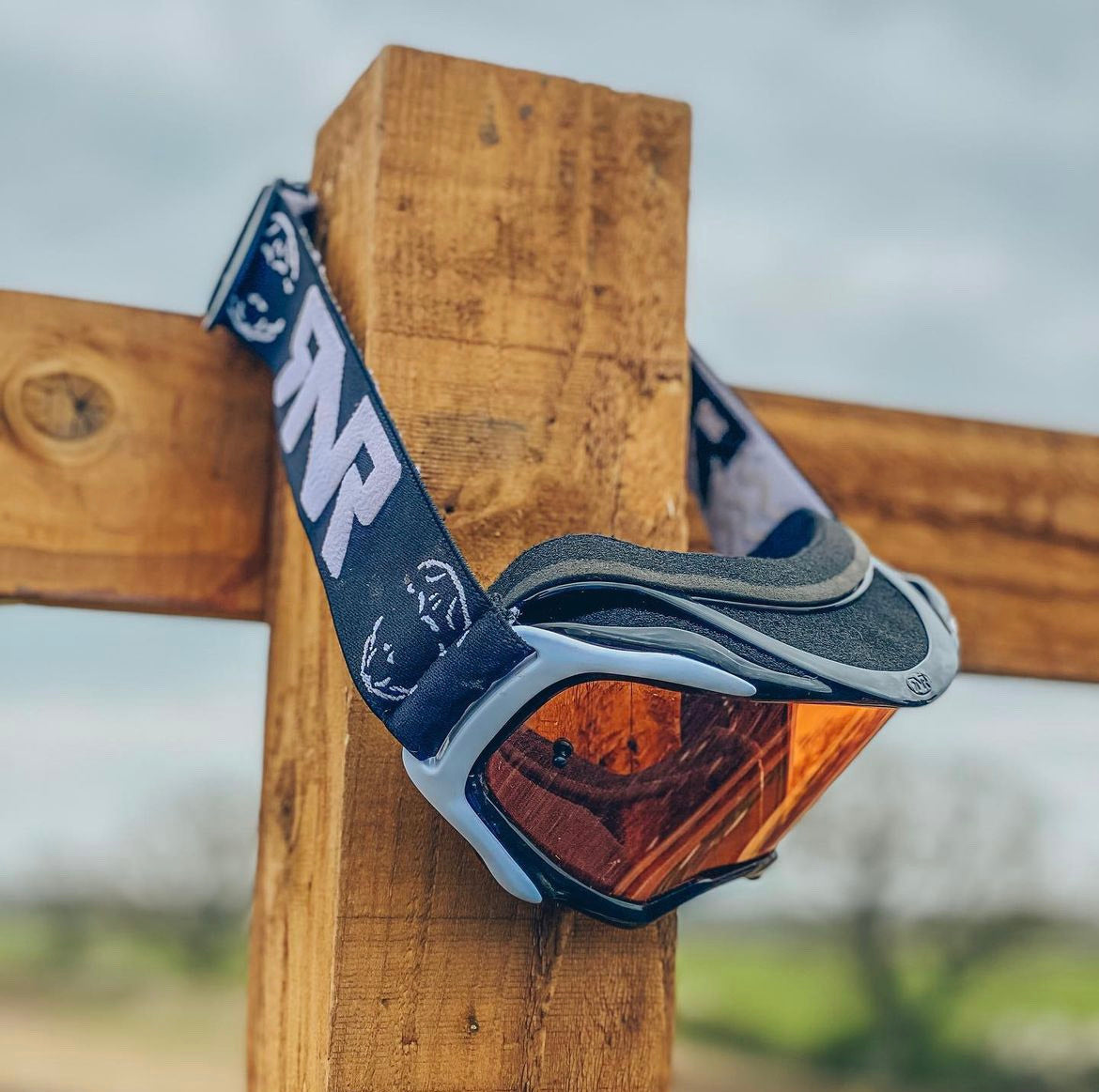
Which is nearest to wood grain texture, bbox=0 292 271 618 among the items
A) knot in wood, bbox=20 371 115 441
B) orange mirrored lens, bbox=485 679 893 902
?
knot in wood, bbox=20 371 115 441

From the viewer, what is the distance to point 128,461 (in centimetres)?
96

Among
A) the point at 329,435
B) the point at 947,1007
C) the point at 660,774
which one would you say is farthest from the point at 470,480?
the point at 947,1007

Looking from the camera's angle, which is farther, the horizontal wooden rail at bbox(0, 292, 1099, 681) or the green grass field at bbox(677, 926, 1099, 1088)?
the green grass field at bbox(677, 926, 1099, 1088)

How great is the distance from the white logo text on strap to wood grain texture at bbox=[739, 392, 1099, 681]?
1.20 feet

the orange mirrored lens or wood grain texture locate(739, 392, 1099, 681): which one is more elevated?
wood grain texture locate(739, 392, 1099, 681)

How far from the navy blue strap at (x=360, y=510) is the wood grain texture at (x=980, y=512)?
366 millimetres

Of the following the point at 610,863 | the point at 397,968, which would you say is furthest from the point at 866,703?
the point at 397,968

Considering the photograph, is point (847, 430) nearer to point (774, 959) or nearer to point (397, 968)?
point (397, 968)

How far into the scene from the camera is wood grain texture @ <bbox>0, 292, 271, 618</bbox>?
0.93 m

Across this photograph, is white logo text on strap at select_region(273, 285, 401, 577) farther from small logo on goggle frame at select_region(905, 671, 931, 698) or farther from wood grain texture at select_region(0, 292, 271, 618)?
small logo on goggle frame at select_region(905, 671, 931, 698)

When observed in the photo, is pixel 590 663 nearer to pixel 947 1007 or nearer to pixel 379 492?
pixel 379 492

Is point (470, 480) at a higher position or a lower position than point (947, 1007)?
higher

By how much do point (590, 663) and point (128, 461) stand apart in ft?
1.39

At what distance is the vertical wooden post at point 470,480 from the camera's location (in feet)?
2.61
